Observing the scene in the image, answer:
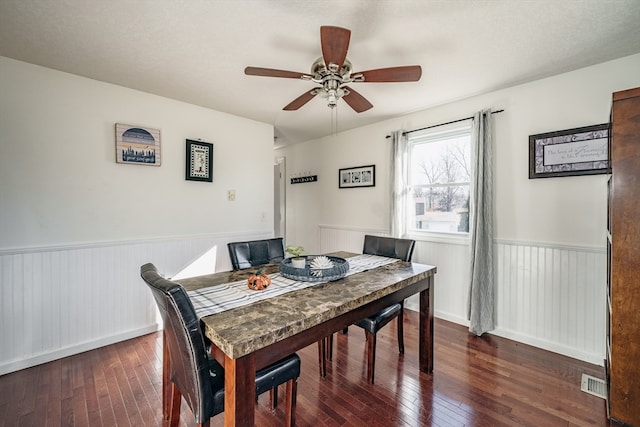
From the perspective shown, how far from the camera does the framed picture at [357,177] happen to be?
3.78 m

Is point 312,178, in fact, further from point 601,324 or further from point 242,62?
point 601,324

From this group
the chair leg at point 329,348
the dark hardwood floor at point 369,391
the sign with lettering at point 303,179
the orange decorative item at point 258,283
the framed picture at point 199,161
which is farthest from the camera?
the sign with lettering at point 303,179

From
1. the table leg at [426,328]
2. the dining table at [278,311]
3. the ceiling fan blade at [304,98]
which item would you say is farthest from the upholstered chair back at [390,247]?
the ceiling fan blade at [304,98]

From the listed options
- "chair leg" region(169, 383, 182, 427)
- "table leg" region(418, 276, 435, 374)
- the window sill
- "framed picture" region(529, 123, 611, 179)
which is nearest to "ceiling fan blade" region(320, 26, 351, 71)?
"table leg" region(418, 276, 435, 374)

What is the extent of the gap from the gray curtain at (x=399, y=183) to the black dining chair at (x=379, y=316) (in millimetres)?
808

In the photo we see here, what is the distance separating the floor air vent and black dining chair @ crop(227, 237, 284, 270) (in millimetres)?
2438

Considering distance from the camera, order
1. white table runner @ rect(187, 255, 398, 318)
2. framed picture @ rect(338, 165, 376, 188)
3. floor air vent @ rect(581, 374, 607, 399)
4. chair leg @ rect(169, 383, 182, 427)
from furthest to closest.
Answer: framed picture @ rect(338, 165, 376, 188) → floor air vent @ rect(581, 374, 607, 399) → chair leg @ rect(169, 383, 182, 427) → white table runner @ rect(187, 255, 398, 318)

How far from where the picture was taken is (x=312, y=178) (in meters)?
4.62

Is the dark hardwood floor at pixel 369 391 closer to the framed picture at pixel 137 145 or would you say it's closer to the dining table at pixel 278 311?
the dining table at pixel 278 311

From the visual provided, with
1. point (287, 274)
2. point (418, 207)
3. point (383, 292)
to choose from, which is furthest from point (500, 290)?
point (287, 274)

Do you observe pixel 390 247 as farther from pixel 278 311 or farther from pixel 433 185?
pixel 278 311

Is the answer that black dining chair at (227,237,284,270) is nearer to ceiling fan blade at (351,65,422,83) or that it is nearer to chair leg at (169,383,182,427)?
chair leg at (169,383,182,427)

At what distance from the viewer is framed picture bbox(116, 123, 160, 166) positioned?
2.64 metres

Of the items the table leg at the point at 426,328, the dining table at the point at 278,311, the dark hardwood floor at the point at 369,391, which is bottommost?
the dark hardwood floor at the point at 369,391
